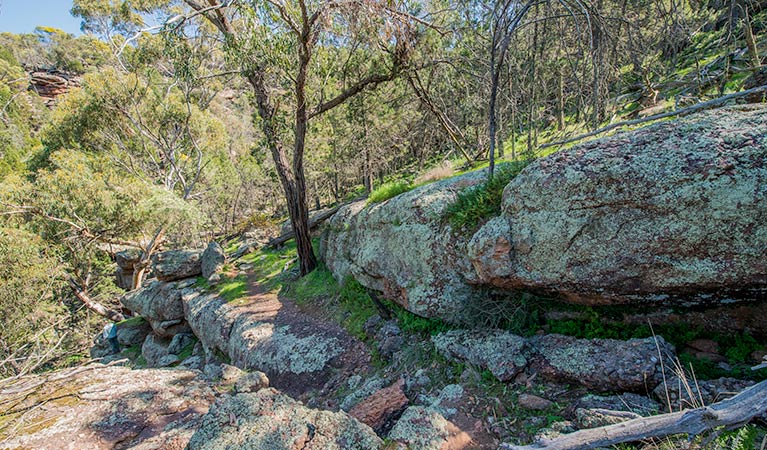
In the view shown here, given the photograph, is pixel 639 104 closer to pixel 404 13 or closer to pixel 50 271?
pixel 404 13

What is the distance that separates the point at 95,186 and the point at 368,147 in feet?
35.8

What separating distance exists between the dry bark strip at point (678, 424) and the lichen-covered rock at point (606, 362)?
0.57 m

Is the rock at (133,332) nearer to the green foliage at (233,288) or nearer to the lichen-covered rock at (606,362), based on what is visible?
the green foliage at (233,288)

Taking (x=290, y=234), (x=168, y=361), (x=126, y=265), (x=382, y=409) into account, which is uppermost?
(x=126, y=265)

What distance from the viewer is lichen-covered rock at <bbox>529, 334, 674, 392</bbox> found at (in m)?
2.68

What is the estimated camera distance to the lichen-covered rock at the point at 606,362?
268cm

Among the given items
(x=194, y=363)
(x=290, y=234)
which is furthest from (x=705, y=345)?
(x=290, y=234)

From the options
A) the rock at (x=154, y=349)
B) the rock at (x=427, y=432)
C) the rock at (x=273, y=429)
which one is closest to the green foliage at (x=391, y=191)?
the rock at (x=427, y=432)

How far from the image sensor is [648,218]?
9.61 feet

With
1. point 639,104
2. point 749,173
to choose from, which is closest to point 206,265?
point 749,173

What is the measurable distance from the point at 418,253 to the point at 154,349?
1068 cm

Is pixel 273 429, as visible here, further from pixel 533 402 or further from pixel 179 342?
pixel 179 342

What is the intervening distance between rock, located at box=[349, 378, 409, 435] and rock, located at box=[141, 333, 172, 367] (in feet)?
31.3

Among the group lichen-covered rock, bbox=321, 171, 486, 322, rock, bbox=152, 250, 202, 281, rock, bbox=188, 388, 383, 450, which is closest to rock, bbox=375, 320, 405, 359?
lichen-covered rock, bbox=321, 171, 486, 322
